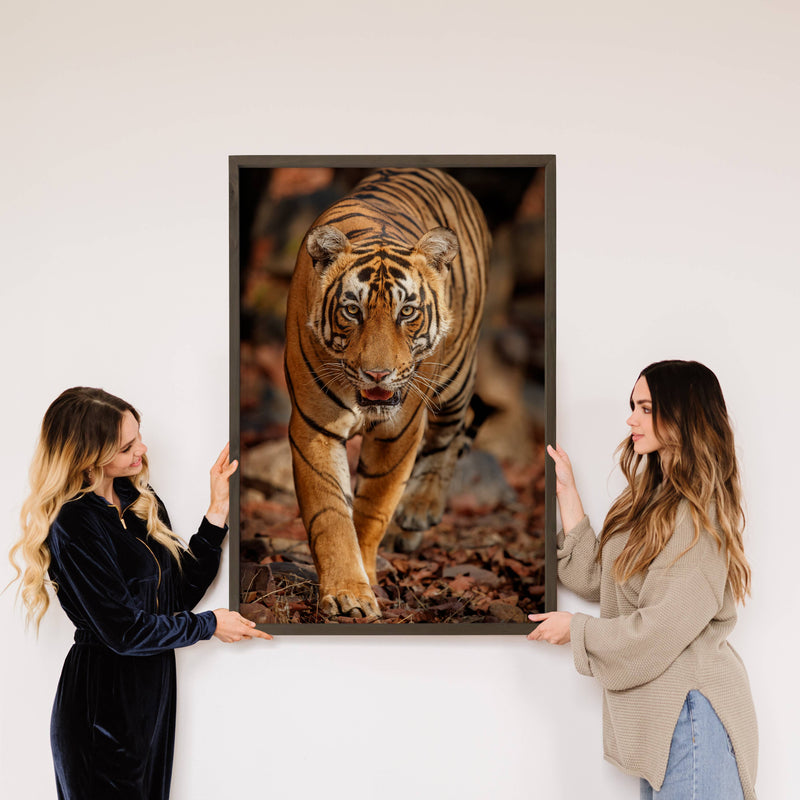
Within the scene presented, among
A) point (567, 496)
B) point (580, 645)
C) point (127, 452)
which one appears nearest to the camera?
point (580, 645)

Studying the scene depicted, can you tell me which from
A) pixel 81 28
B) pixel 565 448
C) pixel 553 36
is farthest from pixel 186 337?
pixel 553 36

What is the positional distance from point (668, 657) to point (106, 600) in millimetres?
1238

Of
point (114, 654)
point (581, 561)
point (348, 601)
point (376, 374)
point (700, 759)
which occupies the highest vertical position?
point (376, 374)

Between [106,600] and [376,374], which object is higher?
[376,374]

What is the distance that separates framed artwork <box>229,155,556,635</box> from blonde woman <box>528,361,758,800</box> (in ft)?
0.79

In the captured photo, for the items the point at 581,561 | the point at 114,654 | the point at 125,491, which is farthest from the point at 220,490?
the point at 581,561

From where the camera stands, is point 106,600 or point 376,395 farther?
point 376,395

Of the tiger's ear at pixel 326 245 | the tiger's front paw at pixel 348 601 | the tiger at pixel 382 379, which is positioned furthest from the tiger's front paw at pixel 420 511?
the tiger's ear at pixel 326 245

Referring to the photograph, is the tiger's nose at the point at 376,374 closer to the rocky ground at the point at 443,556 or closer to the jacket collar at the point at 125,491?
the rocky ground at the point at 443,556

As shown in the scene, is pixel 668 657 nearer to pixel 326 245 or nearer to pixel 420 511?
pixel 420 511

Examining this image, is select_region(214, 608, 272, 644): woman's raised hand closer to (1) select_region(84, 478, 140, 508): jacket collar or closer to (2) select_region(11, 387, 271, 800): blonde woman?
(2) select_region(11, 387, 271, 800): blonde woman

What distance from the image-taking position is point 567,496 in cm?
183

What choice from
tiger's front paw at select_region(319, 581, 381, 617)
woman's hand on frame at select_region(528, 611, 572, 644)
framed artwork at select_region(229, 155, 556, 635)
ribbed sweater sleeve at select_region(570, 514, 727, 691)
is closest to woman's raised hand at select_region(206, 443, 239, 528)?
framed artwork at select_region(229, 155, 556, 635)

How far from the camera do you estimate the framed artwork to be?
1.81 meters
